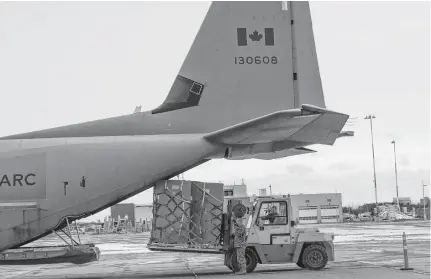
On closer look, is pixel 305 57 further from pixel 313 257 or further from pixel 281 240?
pixel 313 257

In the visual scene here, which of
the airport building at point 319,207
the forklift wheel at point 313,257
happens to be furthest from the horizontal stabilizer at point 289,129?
the airport building at point 319,207

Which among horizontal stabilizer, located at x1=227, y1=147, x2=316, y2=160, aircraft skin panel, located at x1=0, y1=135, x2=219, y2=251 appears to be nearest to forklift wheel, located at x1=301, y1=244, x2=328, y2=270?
horizontal stabilizer, located at x1=227, y1=147, x2=316, y2=160

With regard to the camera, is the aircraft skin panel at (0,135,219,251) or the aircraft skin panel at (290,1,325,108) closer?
the aircraft skin panel at (0,135,219,251)

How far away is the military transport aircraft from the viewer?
45.9 feet

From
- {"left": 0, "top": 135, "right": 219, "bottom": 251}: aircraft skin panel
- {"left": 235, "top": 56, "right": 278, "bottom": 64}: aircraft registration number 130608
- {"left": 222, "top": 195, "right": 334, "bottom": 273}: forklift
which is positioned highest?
{"left": 235, "top": 56, "right": 278, "bottom": 64}: aircraft registration number 130608

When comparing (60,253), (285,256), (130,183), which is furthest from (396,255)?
(60,253)

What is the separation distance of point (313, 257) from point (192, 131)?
4.87m

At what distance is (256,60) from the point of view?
596 inches

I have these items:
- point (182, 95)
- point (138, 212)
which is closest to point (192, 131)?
point (182, 95)

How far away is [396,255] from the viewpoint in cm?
2039

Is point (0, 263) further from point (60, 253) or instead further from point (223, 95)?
point (223, 95)

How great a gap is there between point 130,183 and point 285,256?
4.82m

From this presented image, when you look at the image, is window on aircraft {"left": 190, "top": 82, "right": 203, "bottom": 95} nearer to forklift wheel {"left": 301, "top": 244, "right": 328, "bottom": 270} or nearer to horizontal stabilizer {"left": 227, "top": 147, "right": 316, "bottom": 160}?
horizontal stabilizer {"left": 227, "top": 147, "right": 316, "bottom": 160}

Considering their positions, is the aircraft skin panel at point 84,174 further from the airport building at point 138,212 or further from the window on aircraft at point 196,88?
the airport building at point 138,212
